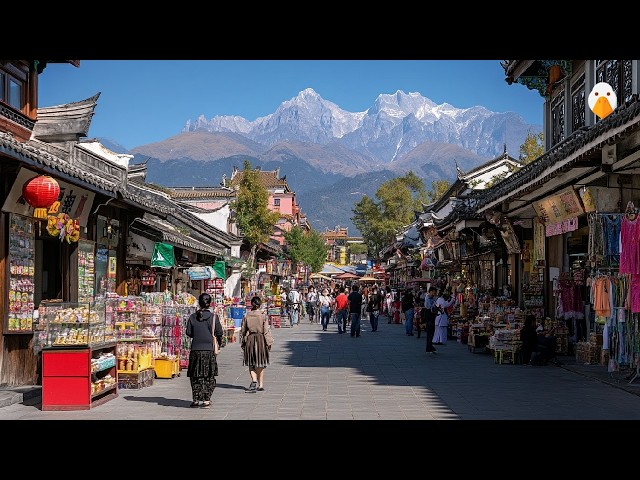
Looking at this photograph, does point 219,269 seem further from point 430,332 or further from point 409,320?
point 430,332

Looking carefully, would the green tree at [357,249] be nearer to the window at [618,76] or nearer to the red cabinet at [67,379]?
the window at [618,76]

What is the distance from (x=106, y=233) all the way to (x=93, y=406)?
270 inches

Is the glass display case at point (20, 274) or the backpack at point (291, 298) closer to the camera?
the glass display case at point (20, 274)

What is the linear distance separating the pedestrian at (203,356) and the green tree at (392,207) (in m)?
60.7

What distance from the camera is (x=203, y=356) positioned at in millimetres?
12062

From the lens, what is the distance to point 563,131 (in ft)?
72.1

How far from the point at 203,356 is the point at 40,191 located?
3.44 m

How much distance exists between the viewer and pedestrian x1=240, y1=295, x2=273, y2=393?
44.3 ft

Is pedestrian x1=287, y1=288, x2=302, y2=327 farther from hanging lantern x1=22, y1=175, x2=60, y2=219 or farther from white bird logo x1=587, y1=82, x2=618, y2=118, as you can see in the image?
hanging lantern x1=22, y1=175, x2=60, y2=219

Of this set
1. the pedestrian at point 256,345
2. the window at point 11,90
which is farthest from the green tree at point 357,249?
the pedestrian at point 256,345

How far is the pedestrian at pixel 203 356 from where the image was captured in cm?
1186
